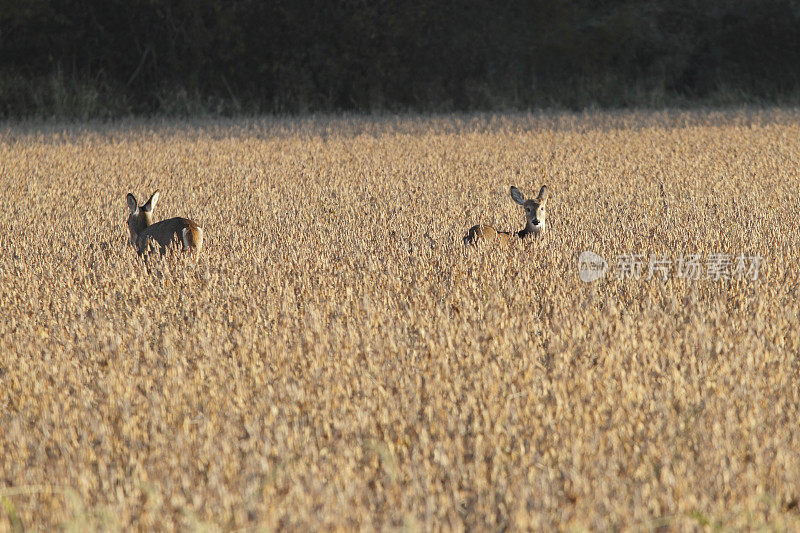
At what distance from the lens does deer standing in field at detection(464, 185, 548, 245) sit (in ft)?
18.2

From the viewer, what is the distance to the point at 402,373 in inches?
125

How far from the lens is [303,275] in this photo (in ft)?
15.8

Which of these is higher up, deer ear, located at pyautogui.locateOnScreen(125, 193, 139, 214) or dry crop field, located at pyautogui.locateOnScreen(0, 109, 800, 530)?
deer ear, located at pyautogui.locateOnScreen(125, 193, 139, 214)

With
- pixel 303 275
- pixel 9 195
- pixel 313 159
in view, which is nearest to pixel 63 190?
pixel 9 195

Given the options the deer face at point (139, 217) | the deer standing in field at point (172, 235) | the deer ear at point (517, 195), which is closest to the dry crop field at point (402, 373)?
the deer standing in field at point (172, 235)

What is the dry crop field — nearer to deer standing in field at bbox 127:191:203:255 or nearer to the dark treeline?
deer standing in field at bbox 127:191:203:255

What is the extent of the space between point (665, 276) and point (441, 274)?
1.16 meters

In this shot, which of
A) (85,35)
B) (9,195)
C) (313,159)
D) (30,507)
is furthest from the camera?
(85,35)

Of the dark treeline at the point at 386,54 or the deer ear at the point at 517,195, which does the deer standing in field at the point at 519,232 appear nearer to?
the deer ear at the point at 517,195

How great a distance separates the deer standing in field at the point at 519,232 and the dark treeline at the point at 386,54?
49.6 ft

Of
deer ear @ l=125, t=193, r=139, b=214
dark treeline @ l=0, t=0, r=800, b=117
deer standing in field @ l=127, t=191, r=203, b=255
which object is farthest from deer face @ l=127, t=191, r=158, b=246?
dark treeline @ l=0, t=0, r=800, b=117

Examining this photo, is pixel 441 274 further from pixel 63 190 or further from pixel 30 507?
pixel 63 190

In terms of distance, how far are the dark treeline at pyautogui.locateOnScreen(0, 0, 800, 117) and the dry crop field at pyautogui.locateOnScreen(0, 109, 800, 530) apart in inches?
546

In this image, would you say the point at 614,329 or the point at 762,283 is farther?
the point at 762,283
